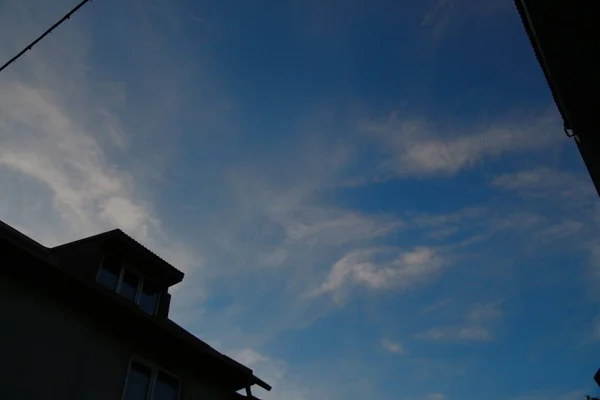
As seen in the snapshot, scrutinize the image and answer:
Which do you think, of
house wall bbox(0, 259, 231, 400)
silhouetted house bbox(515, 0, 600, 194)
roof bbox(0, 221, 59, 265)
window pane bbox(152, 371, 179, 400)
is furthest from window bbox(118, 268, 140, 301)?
silhouetted house bbox(515, 0, 600, 194)

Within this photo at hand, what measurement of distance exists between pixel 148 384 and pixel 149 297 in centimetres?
252

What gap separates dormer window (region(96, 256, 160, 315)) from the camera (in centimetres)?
1191

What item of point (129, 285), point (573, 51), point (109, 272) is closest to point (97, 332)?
point (109, 272)

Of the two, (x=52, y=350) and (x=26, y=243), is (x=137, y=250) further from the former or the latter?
(x=52, y=350)

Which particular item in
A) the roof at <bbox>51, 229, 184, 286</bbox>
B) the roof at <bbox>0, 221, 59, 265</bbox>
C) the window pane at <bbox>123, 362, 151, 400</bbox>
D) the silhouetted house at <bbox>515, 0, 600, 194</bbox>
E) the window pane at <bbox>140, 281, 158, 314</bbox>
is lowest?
the window pane at <bbox>123, 362, 151, 400</bbox>

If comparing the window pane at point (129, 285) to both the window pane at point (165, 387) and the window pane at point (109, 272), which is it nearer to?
the window pane at point (109, 272)

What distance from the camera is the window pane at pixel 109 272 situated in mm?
11773

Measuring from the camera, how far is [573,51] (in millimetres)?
5586

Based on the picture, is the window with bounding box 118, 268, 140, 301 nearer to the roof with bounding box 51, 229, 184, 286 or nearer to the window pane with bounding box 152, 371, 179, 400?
the roof with bounding box 51, 229, 184, 286

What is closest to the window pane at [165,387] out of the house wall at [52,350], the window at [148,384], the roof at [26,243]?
the window at [148,384]

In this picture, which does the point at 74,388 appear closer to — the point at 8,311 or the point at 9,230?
the point at 8,311

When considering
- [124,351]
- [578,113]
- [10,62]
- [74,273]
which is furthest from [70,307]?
[578,113]

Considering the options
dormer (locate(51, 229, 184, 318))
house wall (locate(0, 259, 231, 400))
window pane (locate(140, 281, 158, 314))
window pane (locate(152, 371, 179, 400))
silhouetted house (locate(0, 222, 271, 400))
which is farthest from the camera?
window pane (locate(140, 281, 158, 314))

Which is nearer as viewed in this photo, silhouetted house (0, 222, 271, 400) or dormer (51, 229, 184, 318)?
silhouetted house (0, 222, 271, 400)
